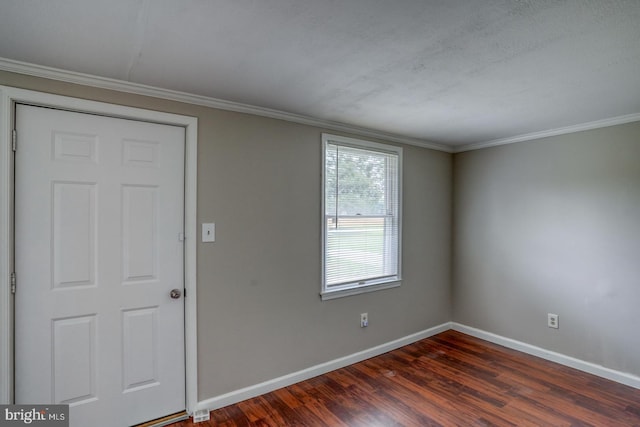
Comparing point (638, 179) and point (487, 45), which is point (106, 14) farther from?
point (638, 179)

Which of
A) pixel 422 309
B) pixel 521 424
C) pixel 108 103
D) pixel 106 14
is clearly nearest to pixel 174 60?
pixel 106 14

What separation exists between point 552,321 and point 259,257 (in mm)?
2890

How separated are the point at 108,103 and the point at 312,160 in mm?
1518

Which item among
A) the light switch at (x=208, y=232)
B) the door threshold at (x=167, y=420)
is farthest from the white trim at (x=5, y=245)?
the light switch at (x=208, y=232)

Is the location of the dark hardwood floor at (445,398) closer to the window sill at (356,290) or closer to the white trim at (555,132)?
the window sill at (356,290)

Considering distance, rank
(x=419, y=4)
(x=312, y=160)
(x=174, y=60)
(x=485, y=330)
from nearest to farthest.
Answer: (x=419, y=4)
(x=174, y=60)
(x=312, y=160)
(x=485, y=330)

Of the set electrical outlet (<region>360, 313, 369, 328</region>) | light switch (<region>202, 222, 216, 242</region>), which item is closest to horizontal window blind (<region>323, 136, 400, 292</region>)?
electrical outlet (<region>360, 313, 369, 328</region>)

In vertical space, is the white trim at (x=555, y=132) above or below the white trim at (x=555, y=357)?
above

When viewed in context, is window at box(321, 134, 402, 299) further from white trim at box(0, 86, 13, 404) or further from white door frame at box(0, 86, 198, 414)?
white trim at box(0, 86, 13, 404)

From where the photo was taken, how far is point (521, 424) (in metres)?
Result: 2.20

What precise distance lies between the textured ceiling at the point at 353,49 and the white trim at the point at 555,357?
2.19 m

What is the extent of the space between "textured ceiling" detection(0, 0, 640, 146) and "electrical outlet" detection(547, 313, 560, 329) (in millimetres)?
1916

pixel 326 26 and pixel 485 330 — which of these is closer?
pixel 326 26

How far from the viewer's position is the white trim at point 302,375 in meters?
2.38
